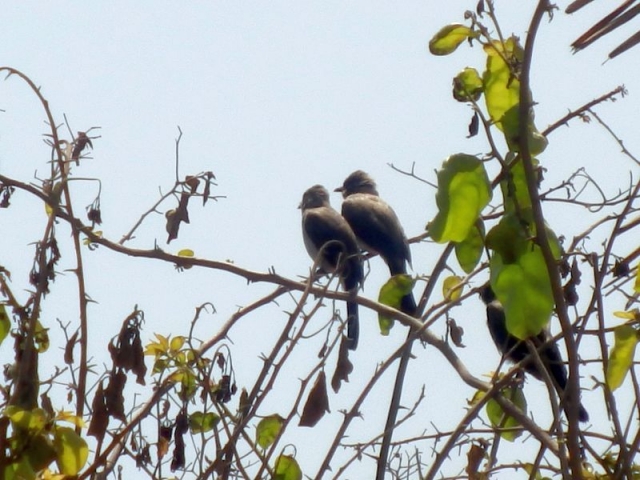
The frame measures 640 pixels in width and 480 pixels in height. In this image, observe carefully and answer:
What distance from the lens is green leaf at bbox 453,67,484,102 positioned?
2.49m

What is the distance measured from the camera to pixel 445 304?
3449 millimetres

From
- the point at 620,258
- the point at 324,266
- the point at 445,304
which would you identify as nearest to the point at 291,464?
the point at 445,304

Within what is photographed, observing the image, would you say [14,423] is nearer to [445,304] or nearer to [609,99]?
[445,304]

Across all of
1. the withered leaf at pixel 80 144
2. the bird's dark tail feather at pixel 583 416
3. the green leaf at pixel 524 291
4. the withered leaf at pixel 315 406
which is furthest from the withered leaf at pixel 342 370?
the bird's dark tail feather at pixel 583 416

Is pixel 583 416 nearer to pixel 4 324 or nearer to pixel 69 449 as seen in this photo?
pixel 4 324

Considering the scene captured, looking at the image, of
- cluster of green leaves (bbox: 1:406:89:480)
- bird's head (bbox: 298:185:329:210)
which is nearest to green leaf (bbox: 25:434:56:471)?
cluster of green leaves (bbox: 1:406:89:480)

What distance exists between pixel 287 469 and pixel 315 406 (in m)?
0.24

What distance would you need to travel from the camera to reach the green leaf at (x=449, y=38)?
97.8 inches

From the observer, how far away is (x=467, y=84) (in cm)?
250

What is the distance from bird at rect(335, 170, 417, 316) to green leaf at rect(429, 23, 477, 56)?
665 cm

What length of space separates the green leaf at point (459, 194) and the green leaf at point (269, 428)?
150 centimetres

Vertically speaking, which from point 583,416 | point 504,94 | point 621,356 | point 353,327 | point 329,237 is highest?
point 329,237

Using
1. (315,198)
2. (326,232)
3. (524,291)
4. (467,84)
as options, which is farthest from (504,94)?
(315,198)

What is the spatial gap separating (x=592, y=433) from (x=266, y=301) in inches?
55.9
